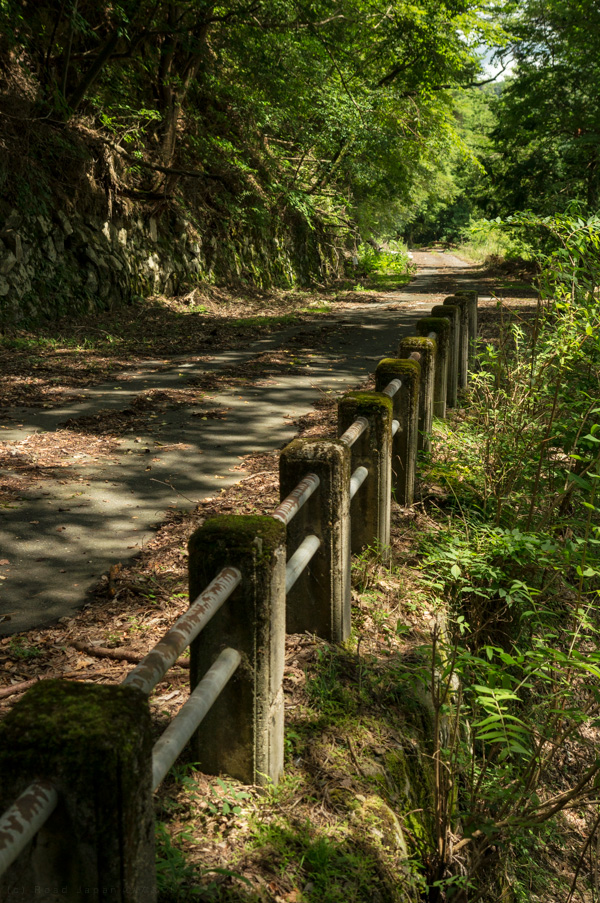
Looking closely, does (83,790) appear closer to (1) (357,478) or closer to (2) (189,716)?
(2) (189,716)

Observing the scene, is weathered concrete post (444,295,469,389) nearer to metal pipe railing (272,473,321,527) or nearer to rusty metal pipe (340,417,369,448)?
rusty metal pipe (340,417,369,448)

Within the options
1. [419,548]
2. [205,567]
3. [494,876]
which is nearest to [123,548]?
[419,548]

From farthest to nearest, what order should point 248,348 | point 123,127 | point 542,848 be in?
point 123,127, point 248,348, point 542,848

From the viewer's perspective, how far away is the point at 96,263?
13.5m

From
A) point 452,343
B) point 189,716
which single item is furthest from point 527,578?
point 452,343

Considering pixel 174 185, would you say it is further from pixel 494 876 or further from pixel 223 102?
pixel 494 876

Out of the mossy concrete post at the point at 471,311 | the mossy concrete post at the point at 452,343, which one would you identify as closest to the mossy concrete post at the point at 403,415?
the mossy concrete post at the point at 452,343

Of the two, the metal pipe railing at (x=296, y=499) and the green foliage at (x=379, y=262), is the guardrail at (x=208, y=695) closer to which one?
the metal pipe railing at (x=296, y=499)

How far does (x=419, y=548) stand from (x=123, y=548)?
185cm

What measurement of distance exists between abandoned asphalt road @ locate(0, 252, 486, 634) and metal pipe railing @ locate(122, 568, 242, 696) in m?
1.76

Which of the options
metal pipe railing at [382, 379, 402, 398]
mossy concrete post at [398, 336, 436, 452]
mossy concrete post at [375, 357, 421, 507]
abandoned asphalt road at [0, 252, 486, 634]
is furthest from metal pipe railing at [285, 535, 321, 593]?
mossy concrete post at [398, 336, 436, 452]

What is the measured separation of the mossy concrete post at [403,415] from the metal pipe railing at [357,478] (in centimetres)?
103

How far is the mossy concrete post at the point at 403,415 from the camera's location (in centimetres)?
484

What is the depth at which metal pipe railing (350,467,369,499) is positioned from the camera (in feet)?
11.7
